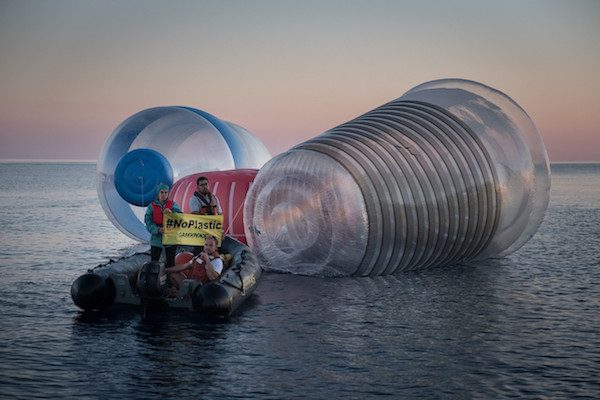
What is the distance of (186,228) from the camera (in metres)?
13.9

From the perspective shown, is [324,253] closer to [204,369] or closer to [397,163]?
[397,163]

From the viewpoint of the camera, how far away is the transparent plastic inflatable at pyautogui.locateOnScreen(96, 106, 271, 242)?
66.9 feet

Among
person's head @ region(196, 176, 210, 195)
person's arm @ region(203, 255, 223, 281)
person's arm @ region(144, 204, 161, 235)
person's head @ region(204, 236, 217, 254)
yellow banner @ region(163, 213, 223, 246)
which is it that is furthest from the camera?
person's head @ region(196, 176, 210, 195)

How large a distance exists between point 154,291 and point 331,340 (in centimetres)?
276

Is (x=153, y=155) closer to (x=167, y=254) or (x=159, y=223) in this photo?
(x=159, y=223)

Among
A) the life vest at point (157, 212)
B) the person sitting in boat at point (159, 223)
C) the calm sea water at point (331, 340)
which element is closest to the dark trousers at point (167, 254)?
the person sitting in boat at point (159, 223)

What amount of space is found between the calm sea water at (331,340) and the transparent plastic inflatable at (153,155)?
3.62 m

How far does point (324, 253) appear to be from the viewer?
15742 mm

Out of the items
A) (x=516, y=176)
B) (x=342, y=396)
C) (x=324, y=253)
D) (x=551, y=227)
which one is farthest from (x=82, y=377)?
(x=551, y=227)

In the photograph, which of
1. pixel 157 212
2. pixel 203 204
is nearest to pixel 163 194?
pixel 157 212

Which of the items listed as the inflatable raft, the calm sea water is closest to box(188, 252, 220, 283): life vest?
the inflatable raft

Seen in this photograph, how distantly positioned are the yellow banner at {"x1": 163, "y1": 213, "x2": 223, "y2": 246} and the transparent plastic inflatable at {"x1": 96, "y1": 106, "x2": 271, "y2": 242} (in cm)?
649

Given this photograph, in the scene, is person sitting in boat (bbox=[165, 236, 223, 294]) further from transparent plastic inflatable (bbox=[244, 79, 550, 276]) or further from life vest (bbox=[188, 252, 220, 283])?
transparent plastic inflatable (bbox=[244, 79, 550, 276])

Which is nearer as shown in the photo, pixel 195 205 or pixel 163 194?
pixel 163 194
